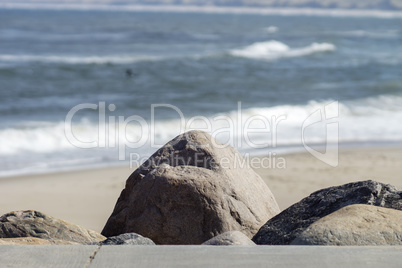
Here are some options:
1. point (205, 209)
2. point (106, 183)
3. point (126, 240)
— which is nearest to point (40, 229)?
point (126, 240)

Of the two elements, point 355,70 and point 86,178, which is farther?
point 355,70

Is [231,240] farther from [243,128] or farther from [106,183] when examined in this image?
[243,128]

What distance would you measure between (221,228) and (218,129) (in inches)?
314

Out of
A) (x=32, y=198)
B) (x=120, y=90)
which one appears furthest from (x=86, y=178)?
(x=120, y=90)

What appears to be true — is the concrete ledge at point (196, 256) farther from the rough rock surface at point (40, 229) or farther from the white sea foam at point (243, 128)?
→ the white sea foam at point (243, 128)

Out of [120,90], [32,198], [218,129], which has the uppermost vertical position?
[120,90]

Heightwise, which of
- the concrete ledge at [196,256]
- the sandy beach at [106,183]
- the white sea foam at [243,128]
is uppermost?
the white sea foam at [243,128]

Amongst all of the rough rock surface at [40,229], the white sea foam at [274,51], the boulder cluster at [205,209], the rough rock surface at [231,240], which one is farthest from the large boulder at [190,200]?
the white sea foam at [274,51]

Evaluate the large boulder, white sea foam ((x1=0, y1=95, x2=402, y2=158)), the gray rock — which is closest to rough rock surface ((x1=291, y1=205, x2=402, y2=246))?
the gray rock

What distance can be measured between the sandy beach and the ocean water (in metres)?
0.69

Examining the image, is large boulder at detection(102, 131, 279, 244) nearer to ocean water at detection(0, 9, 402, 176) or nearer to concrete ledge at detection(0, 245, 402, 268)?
concrete ledge at detection(0, 245, 402, 268)

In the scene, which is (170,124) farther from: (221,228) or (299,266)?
(299,266)

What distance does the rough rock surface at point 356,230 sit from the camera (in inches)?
132

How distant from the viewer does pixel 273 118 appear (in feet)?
45.7
